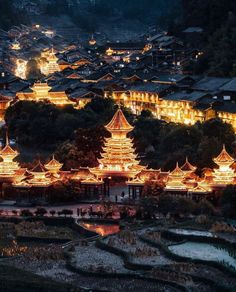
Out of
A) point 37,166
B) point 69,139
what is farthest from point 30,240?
point 69,139

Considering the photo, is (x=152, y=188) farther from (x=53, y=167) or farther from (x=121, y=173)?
(x=53, y=167)

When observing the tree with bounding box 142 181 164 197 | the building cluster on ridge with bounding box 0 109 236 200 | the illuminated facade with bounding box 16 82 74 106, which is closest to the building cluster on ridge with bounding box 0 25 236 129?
the illuminated facade with bounding box 16 82 74 106

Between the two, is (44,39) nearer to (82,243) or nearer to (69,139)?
(69,139)

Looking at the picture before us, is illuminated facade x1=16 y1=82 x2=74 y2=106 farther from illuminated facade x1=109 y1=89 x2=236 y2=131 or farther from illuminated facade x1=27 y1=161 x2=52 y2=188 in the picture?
illuminated facade x1=27 y1=161 x2=52 y2=188

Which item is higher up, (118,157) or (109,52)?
(109,52)

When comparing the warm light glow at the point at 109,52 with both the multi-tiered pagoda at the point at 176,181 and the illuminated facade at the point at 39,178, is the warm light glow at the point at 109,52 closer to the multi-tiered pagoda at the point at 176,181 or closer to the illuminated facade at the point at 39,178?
the illuminated facade at the point at 39,178

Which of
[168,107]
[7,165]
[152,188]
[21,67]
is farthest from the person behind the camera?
[21,67]

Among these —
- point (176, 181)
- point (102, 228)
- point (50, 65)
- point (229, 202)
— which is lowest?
point (102, 228)

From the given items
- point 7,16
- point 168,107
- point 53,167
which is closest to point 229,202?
point 53,167
